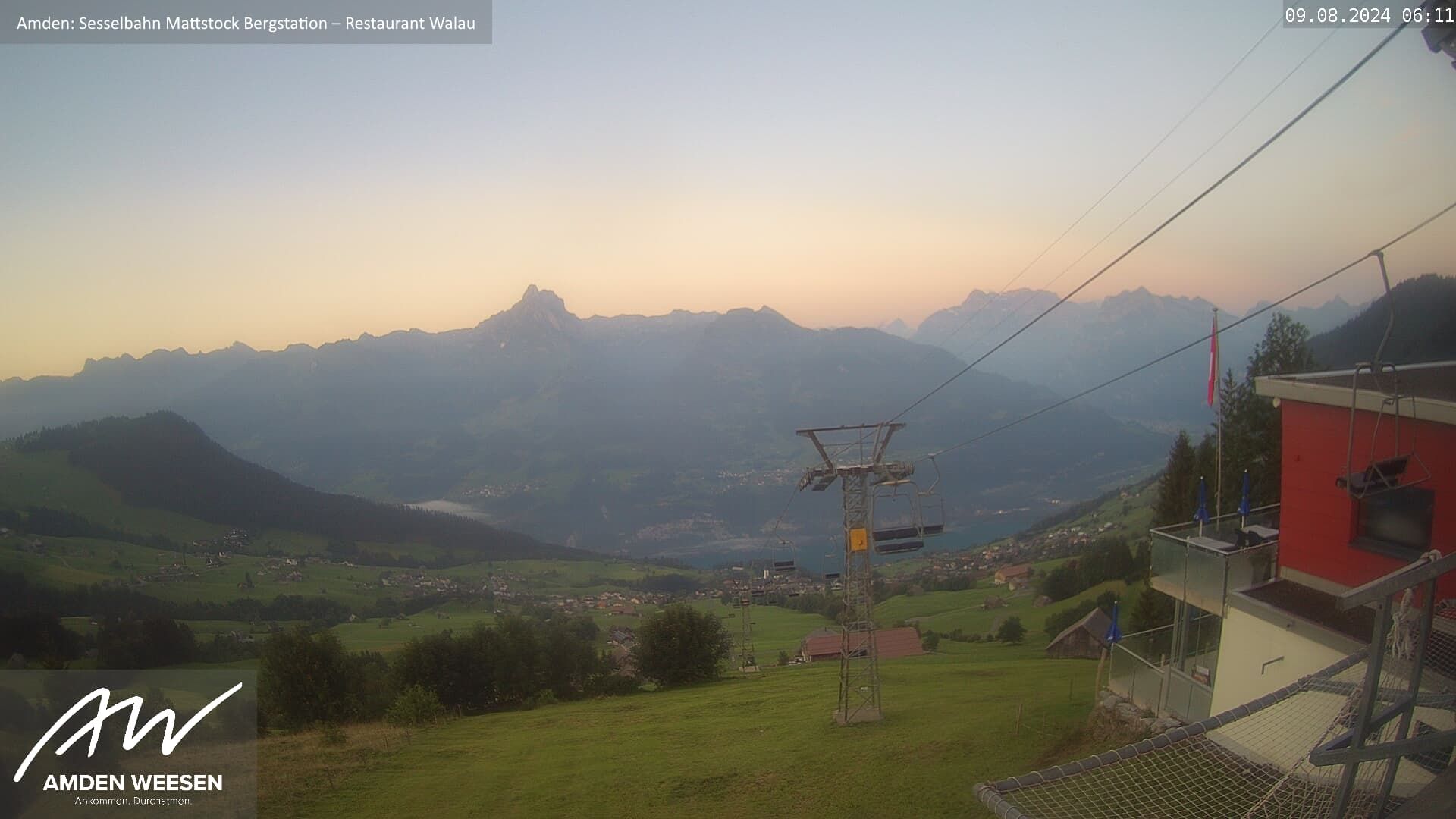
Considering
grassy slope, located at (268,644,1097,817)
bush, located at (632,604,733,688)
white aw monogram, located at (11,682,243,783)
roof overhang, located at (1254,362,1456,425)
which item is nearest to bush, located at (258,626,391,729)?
grassy slope, located at (268,644,1097,817)

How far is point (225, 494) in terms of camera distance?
14312 cm

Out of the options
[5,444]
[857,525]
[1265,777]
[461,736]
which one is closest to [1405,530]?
[1265,777]

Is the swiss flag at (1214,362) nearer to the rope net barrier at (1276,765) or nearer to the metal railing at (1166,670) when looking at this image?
the metal railing at (1166,670)

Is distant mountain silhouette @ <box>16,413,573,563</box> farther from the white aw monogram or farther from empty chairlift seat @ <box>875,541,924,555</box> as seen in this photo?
empty chairlift seat @ <box>875,541,924,555</box>

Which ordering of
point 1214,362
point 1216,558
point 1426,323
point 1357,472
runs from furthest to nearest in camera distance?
1. point 1214,362
2. point 1426,323
3. point 1216,558
4. point 1357,472

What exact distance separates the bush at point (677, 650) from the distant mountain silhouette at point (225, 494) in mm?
109102

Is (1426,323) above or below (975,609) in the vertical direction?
above

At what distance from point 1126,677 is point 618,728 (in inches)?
667

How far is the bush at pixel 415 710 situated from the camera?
2858 centimetres

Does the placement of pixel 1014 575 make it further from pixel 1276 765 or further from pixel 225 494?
pixel 225 494

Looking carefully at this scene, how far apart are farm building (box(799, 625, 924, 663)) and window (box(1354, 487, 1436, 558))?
3652cm

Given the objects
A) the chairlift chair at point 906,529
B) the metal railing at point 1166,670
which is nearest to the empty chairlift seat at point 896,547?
the chairlift chair at point 906,529

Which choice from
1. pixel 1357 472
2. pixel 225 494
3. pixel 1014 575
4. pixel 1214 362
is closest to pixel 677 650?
pixel 1214 362

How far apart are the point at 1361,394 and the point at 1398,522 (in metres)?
1.87
